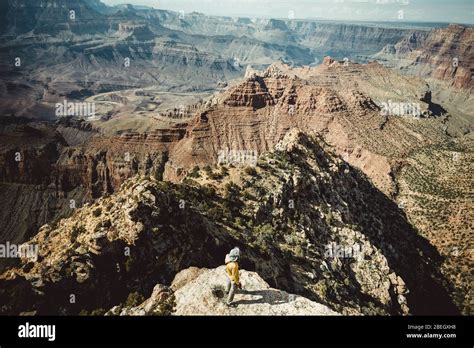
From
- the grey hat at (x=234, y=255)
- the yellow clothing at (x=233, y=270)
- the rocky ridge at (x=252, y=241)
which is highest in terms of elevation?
the grey hat at (x=234, y=255)

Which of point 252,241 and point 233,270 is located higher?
point 233,270

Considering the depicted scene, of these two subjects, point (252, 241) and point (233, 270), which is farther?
point (252, 241)

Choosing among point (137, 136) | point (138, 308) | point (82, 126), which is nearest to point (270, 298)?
point (138, 308)

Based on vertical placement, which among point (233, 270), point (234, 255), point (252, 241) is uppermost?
point (234, 255)

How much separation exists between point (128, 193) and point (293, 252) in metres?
14.7

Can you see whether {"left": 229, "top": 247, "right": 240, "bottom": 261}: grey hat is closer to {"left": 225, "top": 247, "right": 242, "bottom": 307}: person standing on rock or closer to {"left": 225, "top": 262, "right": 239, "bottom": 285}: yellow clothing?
{"left": 225, "top": 247, "right": 242, "bottom": 307}: person standing on rock

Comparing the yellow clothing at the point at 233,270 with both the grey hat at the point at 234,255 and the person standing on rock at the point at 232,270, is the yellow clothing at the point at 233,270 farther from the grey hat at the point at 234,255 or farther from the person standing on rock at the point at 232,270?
the grey hat at the point at 234,255

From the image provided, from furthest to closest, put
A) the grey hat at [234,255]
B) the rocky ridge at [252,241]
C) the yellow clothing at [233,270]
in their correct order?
the rocky ridge at [252,241] < the yellow clothing at [233,270] < the grey hat at [234,255]

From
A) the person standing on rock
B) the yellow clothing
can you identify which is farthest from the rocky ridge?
the yellow clothing

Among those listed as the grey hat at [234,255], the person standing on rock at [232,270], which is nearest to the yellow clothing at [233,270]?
the person standing on rock at [232,270]

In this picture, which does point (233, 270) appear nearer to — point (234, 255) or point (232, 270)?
point (232, 270)

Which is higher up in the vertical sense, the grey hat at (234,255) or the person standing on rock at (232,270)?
the grey hat at (234,255)

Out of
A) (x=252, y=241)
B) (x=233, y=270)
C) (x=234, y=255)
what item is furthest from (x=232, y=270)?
(x=252, y=241)

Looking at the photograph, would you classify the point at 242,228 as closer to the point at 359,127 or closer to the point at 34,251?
the point at 34,251
